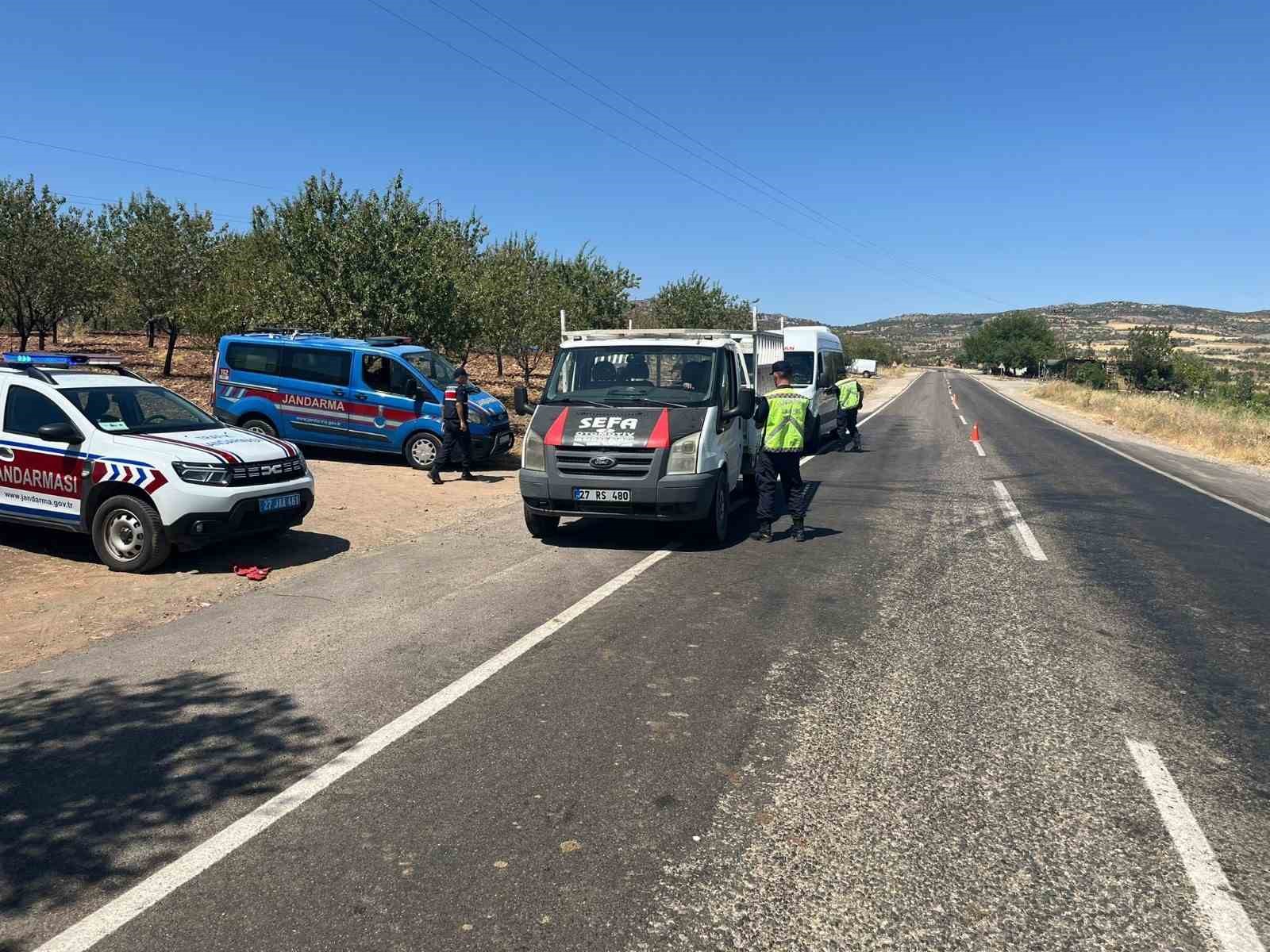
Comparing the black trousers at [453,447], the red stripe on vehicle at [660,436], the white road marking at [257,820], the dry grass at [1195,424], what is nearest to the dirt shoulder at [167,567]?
the black trousers at [453,447]

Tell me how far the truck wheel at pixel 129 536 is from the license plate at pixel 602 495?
367cm

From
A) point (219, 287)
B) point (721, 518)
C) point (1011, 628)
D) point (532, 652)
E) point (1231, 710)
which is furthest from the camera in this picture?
point (219, 287)

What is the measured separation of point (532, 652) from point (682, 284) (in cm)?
5013

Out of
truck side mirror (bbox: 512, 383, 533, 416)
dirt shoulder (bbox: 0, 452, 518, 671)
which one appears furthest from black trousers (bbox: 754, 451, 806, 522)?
dirt shoulder (bbox: 0, 452, 518, 671)

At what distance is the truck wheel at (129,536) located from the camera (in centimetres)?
773

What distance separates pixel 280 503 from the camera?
8398 mm

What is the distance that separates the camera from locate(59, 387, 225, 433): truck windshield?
322 inches

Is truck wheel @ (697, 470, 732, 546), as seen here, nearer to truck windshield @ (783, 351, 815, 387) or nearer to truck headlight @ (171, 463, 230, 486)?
truck headlight @ (171, 463, 230, 486)

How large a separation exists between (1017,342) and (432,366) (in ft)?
379

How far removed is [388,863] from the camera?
3.28 metres

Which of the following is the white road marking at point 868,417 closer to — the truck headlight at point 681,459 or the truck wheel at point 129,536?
the truck headlight at point 681,459

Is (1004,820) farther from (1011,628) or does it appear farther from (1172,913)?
(1011,628)

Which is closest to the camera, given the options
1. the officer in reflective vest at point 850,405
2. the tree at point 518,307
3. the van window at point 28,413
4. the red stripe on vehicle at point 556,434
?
the van window at point 28,413

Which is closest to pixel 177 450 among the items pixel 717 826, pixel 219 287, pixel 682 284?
pixel 717 826
